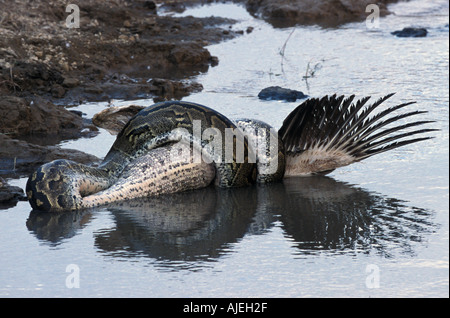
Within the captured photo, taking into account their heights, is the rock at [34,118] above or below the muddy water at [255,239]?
above

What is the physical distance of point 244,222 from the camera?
686 cm

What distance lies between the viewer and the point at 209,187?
7906 mm

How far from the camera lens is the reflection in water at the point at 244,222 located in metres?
6.14

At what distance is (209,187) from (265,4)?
12692 millimetres

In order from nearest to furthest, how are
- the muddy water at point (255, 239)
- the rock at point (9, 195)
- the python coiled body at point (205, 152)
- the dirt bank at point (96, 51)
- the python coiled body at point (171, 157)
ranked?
the muddy water at point (255, 239), the rock at point (9, 195), the python coiled body at point (205, 152), the python coiled body at point (171, 157), the dirt bank at point (96, 51)

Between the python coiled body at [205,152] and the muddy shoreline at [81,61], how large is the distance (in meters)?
0.94

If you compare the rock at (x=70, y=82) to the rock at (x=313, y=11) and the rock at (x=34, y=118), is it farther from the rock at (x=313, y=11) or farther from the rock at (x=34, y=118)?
the rock at (x=313, y=11)

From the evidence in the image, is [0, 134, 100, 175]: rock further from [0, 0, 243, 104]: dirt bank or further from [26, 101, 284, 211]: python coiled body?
[0, 0, 243, 104]: dirt bank

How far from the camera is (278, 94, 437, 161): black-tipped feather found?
26.1 ft

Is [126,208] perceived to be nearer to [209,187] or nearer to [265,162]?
[209,187]

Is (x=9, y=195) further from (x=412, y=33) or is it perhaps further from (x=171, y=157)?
(x=412, y=33)

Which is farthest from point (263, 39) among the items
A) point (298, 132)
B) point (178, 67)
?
point (298, 132)

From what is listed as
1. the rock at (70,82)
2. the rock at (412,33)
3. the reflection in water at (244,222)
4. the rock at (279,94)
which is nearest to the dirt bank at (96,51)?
the rock at (70,82)

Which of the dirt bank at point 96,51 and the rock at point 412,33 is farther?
the rock at point 412,33
